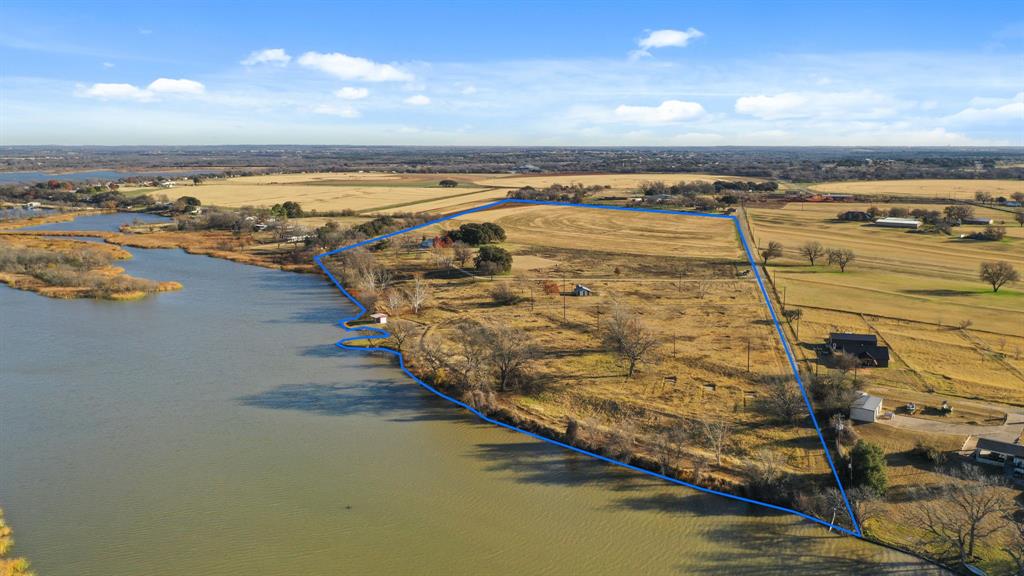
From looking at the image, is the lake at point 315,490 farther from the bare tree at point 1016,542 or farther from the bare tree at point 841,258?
the bare tree at point 841,258

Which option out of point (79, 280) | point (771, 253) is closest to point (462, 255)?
point (771, 253)

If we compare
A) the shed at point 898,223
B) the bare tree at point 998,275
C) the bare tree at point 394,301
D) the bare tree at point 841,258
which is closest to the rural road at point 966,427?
the bare tree at point 998,275

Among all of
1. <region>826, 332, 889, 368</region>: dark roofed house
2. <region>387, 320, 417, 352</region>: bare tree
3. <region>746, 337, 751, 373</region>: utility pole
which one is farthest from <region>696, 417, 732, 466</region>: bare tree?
<region>387, 320, 417, 352</region>: bare tree

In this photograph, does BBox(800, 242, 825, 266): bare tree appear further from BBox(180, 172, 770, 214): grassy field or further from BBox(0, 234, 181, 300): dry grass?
BBox(0, 234, 181, 300): dry grass

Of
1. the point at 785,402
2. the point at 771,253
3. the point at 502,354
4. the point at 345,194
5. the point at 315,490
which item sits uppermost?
the point at 345,194

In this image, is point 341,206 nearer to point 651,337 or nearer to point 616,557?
→ point 651,337

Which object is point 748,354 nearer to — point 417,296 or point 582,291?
point 582,291
